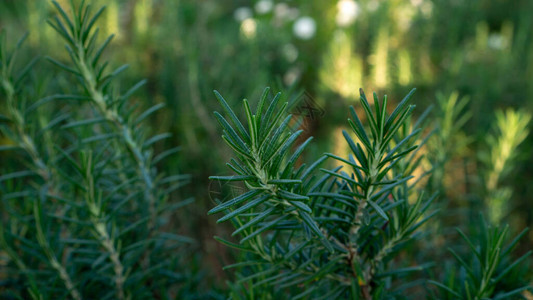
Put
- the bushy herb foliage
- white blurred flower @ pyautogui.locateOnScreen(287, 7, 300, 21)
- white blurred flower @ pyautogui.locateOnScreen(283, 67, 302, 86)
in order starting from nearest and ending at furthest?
1. the bushy herb foliage
2. white blurred flower @ pyautogui.locateOnScreen(283, 67, 302, 86)
3. white blurred flower @ pyautogui.locateOnScreen(287, 7, 300, 21)

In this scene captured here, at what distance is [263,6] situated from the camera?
6.09 feet

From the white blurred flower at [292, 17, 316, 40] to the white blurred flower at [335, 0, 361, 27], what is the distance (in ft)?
0.40

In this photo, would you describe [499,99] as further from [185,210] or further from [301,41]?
[185,210]

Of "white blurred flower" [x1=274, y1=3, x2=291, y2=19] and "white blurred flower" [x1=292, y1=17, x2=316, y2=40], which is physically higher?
"white blurred flower" [x1=274, y1=3, x2=291, y2=19]

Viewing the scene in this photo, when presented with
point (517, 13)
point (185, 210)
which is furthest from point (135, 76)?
point (517, 13)

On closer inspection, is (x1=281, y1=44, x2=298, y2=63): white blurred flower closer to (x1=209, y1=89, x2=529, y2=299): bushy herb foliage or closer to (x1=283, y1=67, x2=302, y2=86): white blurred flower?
(x1=283, y1=67, x2=302, y2=86): white blurred flower

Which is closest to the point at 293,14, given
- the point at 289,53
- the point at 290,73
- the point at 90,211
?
the point at 289,53

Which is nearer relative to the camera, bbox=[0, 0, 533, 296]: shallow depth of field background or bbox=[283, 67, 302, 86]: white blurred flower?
bbox=[0, 0, 533, 296]: shallow depth of field background

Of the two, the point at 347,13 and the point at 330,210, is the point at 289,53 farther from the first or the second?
the point at 330,210

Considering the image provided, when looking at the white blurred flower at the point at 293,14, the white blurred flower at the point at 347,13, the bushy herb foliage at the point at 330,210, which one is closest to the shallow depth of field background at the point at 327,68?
the white blurred flower at the point at 347,13

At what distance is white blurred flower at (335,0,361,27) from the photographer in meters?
1.55

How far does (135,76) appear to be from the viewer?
1.11 metres

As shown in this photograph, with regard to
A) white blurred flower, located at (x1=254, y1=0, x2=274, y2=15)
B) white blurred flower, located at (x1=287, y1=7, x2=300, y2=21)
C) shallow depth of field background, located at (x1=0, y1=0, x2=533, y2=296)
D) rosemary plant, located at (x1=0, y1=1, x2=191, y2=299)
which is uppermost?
white blurred flower, located at (x1=254, y1=0, x2=274, y2=15)

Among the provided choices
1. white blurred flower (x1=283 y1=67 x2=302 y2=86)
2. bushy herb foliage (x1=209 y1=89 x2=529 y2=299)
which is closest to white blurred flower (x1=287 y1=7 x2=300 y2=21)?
white blurred flower (x1=283 y1=67 x2=302 y2=86)
